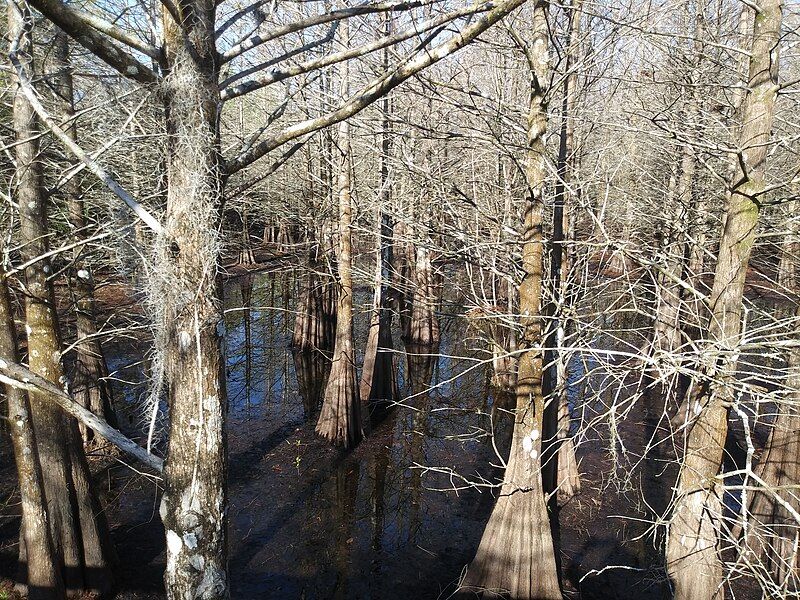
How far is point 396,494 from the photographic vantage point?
847 centimetres

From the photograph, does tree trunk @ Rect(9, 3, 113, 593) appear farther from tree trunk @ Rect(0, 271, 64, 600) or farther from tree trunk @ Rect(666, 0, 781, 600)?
tree trunk @ Rect(666, 0, 781, 600)

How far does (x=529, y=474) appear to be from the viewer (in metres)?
5.23

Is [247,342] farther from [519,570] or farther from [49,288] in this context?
[519,570]

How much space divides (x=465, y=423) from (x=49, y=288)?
8.18m

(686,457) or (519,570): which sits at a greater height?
(686,457)

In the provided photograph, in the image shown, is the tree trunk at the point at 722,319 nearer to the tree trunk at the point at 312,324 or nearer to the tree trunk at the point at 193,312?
the tree trunk at the point at 193,312

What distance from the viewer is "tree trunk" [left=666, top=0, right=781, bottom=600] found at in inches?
158

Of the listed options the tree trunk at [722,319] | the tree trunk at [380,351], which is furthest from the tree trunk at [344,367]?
the tree trunk at [722,319]

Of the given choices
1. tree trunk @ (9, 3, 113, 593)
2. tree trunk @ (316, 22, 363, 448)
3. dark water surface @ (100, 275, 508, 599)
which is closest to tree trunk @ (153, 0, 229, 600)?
dark water surface @ (100, 275, 508, 599)

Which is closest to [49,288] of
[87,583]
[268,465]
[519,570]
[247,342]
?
[87,583]

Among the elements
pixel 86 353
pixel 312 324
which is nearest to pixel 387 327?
pixel 312 324

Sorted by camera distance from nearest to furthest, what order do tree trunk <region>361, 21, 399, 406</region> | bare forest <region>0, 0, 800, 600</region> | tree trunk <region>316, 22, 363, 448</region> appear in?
bare forest <region>0, 0, 800, 600</region> → tree trunk <region>316, 22, 363, 448</region> → tree trunk <region>361, 21, 399, 406</region>

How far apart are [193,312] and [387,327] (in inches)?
341

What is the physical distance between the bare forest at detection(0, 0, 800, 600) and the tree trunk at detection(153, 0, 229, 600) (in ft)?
0.04
